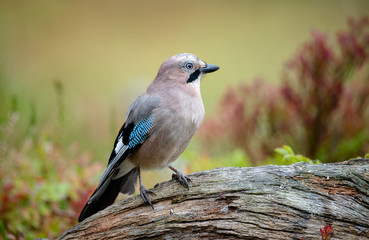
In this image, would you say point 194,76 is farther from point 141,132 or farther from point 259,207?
point 259,207

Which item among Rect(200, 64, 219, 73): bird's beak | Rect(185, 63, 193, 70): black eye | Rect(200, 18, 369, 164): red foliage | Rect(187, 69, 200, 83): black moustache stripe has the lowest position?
Rect(187, 69, 200, 83): black moustache stripe

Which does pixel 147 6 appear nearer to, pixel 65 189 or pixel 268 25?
pixel 268 25

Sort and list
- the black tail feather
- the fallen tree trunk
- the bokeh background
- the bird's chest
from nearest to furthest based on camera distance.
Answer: the fallen tree trunk < the bird's chest < the black tail feather < the bokeh background

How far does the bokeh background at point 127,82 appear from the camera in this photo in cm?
394

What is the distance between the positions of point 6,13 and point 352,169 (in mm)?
9484

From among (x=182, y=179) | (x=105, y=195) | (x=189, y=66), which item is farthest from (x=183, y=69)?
(x=105, y=195)

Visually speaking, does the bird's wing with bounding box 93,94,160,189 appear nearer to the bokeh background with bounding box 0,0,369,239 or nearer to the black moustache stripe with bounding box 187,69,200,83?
the black moustache stripe with bounding box 187,69,200,83

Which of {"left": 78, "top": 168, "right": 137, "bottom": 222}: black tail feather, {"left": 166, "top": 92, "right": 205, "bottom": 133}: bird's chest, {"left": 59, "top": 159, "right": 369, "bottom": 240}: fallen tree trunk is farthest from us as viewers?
{"left": 78, "top": 168, "right": 137, "bottom": 222}: black tail feather

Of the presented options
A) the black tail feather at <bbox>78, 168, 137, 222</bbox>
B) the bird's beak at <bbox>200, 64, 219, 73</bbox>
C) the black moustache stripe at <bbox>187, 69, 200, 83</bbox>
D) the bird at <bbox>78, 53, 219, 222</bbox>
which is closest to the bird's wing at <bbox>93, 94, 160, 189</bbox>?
the bird at <bbox>78, 53, 219, 222</bbox>

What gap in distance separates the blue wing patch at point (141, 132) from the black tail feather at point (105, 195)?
0.41 meters

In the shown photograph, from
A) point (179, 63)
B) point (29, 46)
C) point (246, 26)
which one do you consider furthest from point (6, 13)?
point (179, 63)

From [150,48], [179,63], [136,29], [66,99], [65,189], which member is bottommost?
[65,189]

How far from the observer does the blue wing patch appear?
9.40 feet

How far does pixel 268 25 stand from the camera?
415 inches
